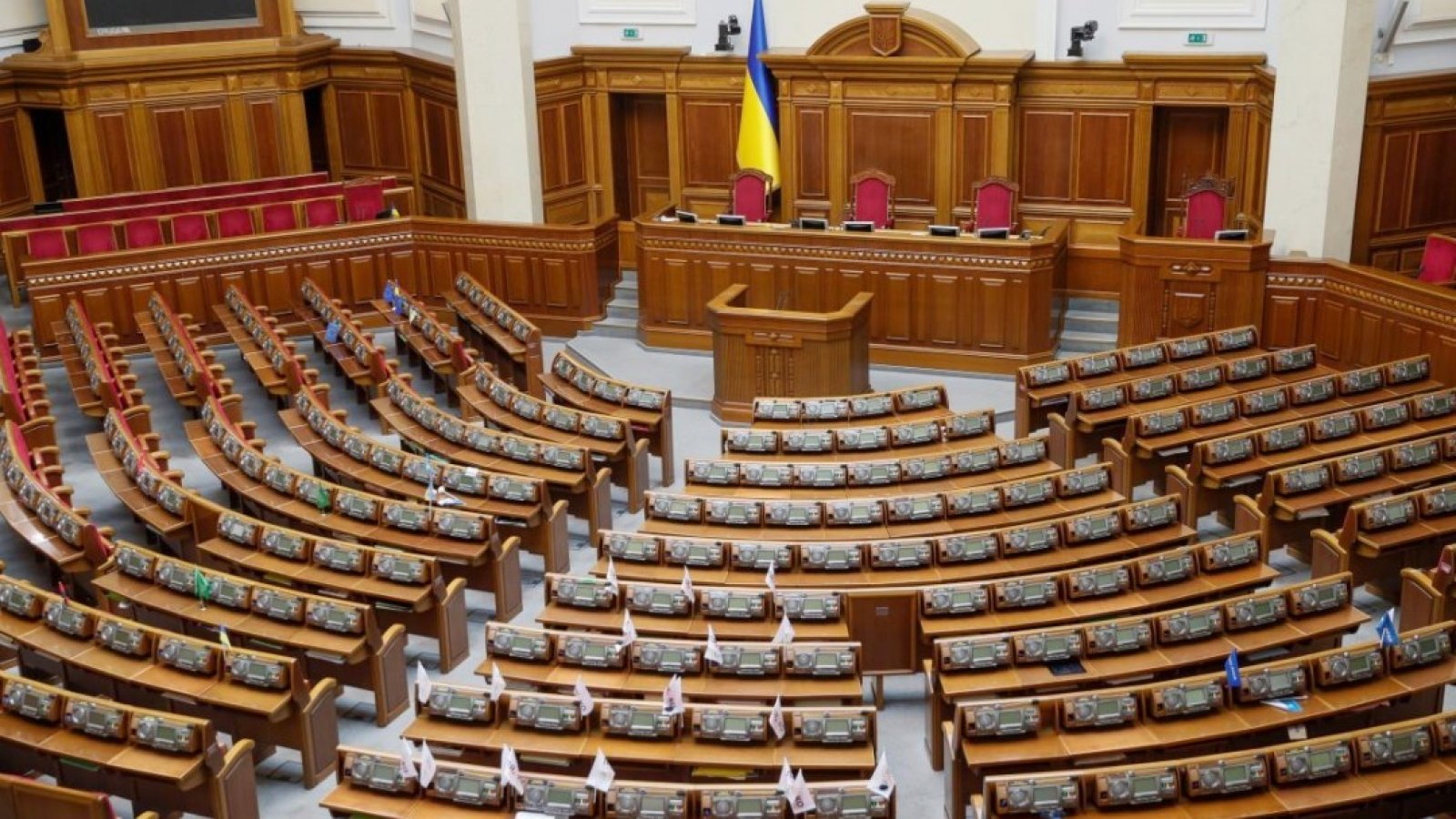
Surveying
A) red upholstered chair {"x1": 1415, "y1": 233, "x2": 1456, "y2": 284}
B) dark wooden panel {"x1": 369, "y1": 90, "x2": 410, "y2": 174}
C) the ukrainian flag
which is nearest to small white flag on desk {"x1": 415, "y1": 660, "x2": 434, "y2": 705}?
red upholstered chair {"x1": 1415, "y1": 233, "x2": 1456, "y2": 284}

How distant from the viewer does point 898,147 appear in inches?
701

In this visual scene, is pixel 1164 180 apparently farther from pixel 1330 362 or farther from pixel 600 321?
pixel 600 321

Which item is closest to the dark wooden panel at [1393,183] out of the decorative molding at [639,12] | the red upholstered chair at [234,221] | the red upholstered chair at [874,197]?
the red upholstered chair at [874,197]

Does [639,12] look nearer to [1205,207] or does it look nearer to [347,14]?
[347,14]

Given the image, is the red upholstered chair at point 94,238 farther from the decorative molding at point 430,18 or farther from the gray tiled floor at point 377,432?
the decorative molding at point 430,18

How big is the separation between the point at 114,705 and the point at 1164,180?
1254cm

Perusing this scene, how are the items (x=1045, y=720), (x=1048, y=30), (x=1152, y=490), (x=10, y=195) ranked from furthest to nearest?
(x=10, y=195) → (x=1048, y=30) → (x=1152, y=490) → (x=1045, y=720)

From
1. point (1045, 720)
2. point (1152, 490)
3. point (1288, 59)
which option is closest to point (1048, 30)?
point (1288, 59)

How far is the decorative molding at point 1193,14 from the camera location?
16141 millimetres

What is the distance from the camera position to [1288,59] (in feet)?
47.9

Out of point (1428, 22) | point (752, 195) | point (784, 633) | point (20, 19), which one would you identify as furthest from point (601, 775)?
point (20, 19)

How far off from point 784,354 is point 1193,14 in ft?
19.5

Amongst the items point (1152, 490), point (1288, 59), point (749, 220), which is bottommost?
point (1152, 490)

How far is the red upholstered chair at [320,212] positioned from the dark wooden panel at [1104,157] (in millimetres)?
8319
